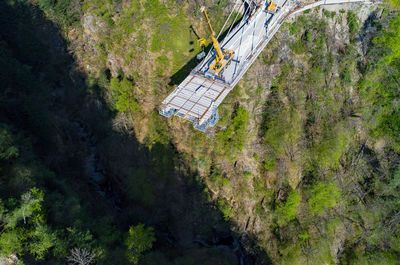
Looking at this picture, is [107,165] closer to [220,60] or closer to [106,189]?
[106,189]

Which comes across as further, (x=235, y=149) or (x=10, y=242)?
(x=235, y=149)

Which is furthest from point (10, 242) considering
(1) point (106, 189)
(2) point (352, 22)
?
(2) point (352, 22)

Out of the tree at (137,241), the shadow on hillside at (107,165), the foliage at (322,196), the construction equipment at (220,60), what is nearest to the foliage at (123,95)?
the shadow on hillside at (107,165)

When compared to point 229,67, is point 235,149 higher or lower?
lower

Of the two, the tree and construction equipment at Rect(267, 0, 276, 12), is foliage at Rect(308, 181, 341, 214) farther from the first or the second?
construction equipment at Rect(267, 0, 276, 12)

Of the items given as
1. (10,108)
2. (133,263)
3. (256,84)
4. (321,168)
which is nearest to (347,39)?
(256,84)

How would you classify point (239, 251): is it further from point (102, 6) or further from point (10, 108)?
point (102, 6)

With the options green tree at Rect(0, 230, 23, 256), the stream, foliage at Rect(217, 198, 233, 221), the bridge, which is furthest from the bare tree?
the bridge
